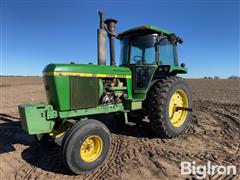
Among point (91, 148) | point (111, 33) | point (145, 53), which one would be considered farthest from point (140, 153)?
point (111, 33)

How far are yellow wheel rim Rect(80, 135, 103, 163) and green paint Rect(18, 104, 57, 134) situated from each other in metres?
0.69

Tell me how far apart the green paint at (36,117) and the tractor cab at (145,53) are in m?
2.14

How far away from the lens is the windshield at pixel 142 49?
5.44 meters

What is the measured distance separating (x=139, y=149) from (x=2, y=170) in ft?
8.30

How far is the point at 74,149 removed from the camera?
3.64 metres

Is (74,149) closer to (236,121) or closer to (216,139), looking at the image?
(216,139)

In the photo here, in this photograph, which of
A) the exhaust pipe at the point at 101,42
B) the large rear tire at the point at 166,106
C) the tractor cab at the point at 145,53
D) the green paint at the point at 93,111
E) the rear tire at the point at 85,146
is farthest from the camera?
the tractor cab at the point at 145,53

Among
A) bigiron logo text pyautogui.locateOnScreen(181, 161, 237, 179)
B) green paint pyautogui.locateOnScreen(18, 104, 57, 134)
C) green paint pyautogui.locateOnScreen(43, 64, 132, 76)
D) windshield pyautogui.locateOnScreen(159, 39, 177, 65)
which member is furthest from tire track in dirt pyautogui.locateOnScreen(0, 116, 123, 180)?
windshield pyautogui.locateOnScreen(159, 39, 177, 65)

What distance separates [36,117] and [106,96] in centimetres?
147

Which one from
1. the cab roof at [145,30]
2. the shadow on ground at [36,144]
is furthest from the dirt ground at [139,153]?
the cab roof at [145,30]

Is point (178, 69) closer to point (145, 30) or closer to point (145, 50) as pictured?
point (145, 50)

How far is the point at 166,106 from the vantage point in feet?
16.8

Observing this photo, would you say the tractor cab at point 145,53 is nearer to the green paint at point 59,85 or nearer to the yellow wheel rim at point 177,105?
the yellow wheel rim at point 177,105

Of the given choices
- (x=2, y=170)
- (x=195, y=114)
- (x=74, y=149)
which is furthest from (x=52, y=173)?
(x=195, y=114)
